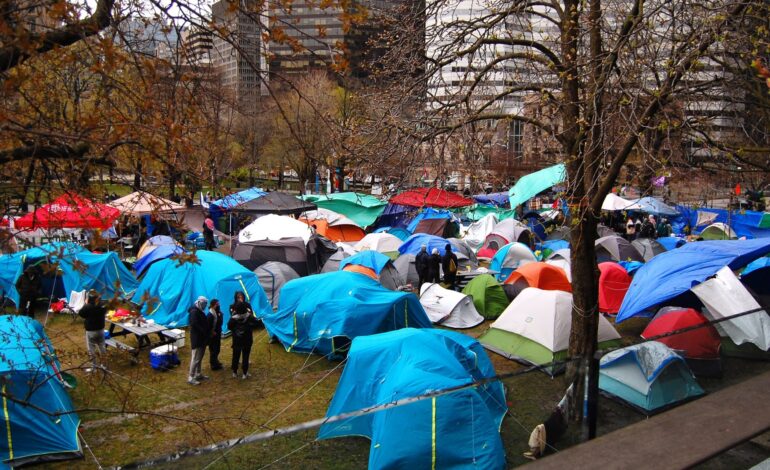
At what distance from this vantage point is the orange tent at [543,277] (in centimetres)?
1363

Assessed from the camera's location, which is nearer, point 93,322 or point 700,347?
point 700,347

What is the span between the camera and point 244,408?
820 centimetres

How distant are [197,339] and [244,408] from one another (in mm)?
1411

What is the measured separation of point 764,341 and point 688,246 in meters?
5.86

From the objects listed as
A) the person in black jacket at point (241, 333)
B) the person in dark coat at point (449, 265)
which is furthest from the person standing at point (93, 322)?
the person in dark coat at point (449, 265)

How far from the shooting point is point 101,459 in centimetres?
679

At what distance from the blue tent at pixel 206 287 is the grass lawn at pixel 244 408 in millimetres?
824

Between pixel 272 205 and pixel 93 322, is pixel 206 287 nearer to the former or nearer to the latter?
pixel 93 322

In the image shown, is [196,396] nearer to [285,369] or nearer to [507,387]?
[285,369]

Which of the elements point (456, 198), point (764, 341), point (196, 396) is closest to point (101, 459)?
point (196, 396)

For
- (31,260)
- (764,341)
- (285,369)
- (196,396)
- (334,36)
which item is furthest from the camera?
(31,260)

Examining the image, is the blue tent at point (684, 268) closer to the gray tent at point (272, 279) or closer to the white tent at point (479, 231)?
the gray tent at point (272, 279)

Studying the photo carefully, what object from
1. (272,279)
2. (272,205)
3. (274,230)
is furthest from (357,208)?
(272,279)

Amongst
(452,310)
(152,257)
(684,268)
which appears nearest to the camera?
(684,268)
